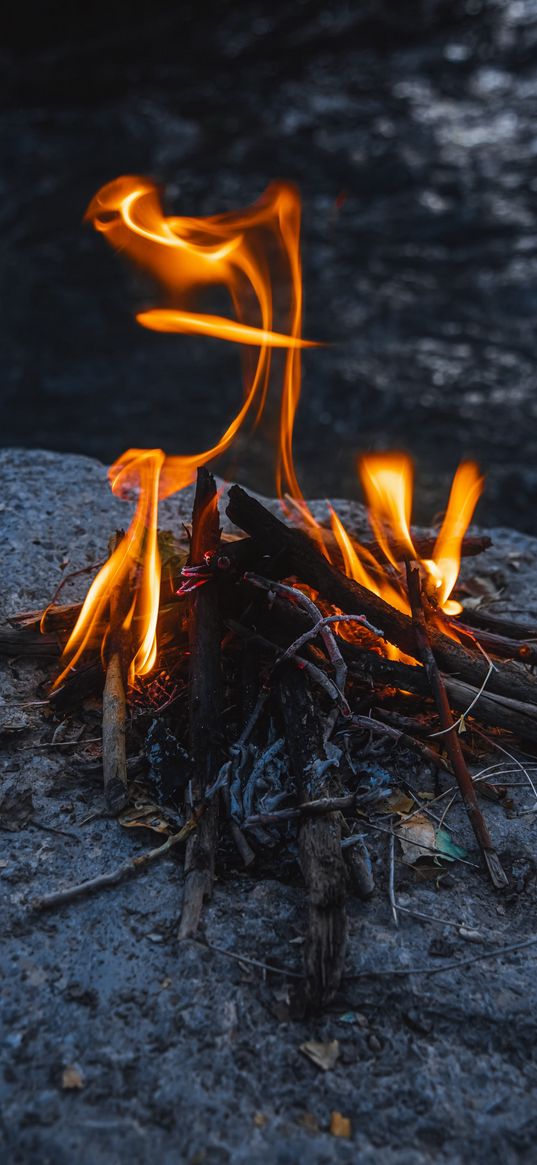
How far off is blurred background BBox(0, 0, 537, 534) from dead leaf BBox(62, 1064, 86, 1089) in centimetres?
601

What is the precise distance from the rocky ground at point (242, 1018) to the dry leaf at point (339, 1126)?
0.01m

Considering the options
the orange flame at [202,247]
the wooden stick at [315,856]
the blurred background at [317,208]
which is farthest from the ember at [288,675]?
the blurred background at [317,208]

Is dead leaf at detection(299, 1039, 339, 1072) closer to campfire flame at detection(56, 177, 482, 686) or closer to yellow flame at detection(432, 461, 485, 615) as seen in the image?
campfire flame at detection(56, 177, 482, 686)

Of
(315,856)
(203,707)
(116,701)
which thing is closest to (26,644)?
(116,701)

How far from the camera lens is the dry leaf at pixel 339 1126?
74.6 inches

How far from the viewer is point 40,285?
10586mm

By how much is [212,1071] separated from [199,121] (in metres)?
14.4

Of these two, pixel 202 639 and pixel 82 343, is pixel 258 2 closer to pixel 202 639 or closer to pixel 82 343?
pixel 82 343

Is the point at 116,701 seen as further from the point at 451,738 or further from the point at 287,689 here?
the point at 451,738

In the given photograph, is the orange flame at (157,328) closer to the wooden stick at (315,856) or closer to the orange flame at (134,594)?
the orange flame at (134,594)

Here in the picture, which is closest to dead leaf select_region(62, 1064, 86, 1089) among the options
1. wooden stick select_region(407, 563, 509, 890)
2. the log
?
wooden stick select_region(407, 563, 509, 890)

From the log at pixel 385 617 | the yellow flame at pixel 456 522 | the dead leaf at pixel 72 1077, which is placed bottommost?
the dead leaf at pixel 72 1077

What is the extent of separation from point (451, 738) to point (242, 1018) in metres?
1.15

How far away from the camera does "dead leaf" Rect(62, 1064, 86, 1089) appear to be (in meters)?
1.94
